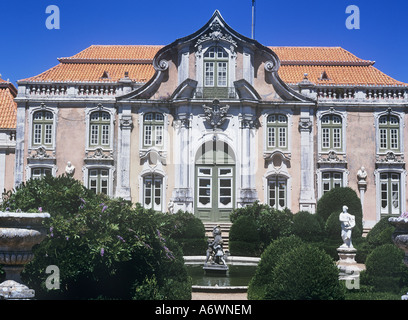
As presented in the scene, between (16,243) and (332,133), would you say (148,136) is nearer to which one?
(332,133)

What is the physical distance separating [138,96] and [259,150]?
22.0 ft

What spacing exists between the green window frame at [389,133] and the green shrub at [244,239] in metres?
9.66

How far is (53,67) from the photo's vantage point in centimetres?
3189

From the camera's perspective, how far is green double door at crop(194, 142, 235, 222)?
2959 cm

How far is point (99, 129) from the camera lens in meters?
30.2

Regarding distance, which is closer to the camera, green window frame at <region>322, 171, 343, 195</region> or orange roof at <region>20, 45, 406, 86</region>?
green window frame at <region>322, 171, 343, 195</region>

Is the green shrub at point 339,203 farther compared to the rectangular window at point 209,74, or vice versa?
the rectangular window at point 209,74

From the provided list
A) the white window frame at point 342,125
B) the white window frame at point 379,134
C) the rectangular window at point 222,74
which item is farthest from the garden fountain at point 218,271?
the white window frame at point 379,134

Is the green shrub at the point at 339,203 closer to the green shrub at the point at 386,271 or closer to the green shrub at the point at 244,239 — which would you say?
the green shrub at the point at 244,239

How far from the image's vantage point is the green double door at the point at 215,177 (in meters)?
29.6

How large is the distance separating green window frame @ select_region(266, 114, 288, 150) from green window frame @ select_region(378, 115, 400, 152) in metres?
4.89

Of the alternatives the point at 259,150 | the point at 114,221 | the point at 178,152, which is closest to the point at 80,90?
the point at 178,152

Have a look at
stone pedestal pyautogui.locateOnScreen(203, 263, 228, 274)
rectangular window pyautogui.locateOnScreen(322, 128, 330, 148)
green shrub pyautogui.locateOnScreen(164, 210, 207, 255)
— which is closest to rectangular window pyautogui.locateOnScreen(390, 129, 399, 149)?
rectangular window pyautogui.locateOnScreen(322, 128, 330, 148)

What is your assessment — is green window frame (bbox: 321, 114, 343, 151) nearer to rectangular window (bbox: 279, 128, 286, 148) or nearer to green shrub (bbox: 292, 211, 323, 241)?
rectangular window (bbox: 279, 128, 286, 148)
